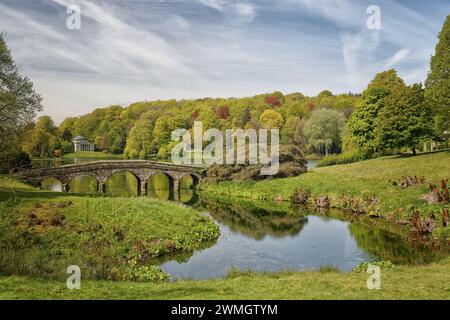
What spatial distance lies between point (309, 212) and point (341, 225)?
22.0ft

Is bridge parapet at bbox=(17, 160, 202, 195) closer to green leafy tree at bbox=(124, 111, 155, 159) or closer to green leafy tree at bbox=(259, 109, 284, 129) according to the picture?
green leafy tree at bbox=(124, 111, 155, 159)

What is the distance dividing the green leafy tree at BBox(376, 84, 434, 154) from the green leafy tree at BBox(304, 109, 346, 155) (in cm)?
3521

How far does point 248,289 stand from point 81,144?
384 ft

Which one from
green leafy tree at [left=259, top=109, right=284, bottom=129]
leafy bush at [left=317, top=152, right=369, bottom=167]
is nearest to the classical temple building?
green leafy tree at [left=259, top=109, right=284, bottom=129]

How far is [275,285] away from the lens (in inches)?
570

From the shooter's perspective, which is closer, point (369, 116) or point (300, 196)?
point (300, 196)

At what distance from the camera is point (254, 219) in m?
40.2

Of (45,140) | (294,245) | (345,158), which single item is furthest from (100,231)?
(45,140)

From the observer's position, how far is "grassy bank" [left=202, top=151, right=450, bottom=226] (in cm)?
3669

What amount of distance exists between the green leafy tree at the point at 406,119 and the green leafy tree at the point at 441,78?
17.8 feet

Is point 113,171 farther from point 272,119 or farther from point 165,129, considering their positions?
point 272,119

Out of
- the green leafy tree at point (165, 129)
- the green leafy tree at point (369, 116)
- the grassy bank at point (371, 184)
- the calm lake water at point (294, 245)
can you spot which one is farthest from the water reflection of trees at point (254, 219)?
the green leafy tree at point (165, 129)
